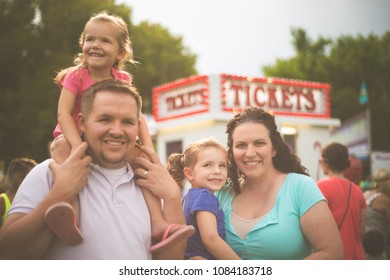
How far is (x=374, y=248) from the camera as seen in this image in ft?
10.5

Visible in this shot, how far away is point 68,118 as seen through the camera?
179 cm

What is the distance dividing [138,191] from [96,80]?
0.49 m

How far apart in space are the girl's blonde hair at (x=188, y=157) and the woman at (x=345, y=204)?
1.15m

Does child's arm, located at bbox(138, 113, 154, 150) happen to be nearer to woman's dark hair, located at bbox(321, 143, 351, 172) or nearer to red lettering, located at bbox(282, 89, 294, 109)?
woman's dark hair, located at bbox(321, 143, 351, 172)

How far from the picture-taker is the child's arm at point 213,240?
1850 millimetres

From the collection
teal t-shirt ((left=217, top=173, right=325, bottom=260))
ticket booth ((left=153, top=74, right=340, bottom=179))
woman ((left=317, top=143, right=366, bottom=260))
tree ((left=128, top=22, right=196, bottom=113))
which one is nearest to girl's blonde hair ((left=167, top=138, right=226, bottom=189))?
teal t-shirt ((left=217, top=173, right=325, bottom=260))

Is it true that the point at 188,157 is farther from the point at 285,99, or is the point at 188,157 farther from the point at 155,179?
the point at 285,99

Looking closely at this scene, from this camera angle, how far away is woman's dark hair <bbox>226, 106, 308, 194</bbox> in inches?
79.1

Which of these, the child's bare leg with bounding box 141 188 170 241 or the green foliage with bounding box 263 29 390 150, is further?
the green foliage with bounding box 263 29 390 150

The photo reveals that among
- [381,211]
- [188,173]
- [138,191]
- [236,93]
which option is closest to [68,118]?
[138,191]

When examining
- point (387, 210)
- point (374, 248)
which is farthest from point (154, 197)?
point (387, 210)

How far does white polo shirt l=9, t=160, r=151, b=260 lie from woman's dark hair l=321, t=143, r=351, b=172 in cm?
182
